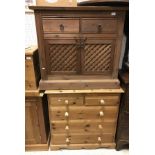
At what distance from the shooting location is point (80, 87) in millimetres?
1710

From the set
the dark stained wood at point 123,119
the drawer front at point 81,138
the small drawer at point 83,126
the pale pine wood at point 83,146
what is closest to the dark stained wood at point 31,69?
the small drawer at point 83,126

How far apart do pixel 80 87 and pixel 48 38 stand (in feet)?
1.87

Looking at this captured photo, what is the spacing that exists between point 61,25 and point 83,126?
1085 mm

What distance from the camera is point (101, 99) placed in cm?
175

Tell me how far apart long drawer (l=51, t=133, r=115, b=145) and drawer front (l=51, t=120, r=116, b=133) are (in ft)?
0.19

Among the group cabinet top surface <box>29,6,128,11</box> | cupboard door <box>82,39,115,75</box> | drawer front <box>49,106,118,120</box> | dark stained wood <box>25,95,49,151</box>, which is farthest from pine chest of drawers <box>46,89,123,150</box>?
→ cabinet top surface <box>29,6,128,11</box>

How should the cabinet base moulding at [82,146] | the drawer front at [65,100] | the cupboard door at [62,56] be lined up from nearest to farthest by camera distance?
the cupboard door at [62,56]
the drawer front at [65,100]
the cabinet base moulding at [82,146]

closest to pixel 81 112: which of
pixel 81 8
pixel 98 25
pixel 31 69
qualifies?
pixel 31 69

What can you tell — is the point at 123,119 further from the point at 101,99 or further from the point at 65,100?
the point at 65,100

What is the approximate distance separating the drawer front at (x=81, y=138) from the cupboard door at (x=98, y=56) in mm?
743

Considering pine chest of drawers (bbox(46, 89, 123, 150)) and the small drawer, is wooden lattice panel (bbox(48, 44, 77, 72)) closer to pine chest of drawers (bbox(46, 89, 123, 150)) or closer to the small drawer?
pine chest of drawers (bbox(46, 89, 123, 150))

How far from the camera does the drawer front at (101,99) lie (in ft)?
5.73

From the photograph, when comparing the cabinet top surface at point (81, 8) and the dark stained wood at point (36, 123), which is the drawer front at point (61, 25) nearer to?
the cabinet top surface at point (81, 8)
